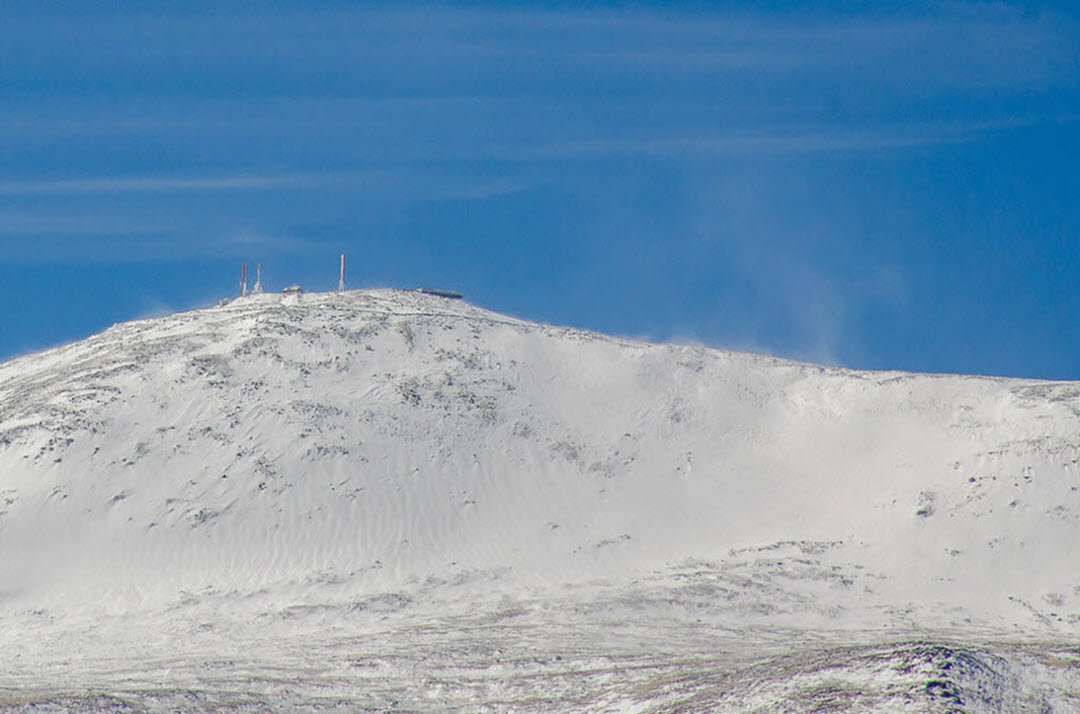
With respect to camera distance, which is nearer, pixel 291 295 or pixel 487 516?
pixel 487 516

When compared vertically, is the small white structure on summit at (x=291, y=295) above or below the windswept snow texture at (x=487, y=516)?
above

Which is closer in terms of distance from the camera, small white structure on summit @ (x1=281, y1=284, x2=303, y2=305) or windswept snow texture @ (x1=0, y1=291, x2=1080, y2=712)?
windswept snow texture @ (x1=0, y1=291, x2=1080, y2=712)

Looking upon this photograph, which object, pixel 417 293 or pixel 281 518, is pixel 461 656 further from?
pixel 417 293

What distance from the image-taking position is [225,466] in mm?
85750

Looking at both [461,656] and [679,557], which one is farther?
Result: [679,557]

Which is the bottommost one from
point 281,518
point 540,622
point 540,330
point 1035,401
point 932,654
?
point 932,654

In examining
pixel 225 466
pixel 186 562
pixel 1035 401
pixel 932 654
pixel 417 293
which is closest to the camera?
pixel 932 654

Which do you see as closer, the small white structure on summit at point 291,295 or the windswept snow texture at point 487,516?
the windswept snow texture at point 487,516

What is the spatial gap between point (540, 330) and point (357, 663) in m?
41.6

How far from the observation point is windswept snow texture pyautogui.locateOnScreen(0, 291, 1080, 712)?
6500 centimetres

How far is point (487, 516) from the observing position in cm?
8431

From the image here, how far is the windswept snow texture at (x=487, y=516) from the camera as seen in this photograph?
6500 centimetres

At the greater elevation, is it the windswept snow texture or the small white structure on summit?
the small white structure on summit

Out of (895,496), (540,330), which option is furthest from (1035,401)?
(540,330)
